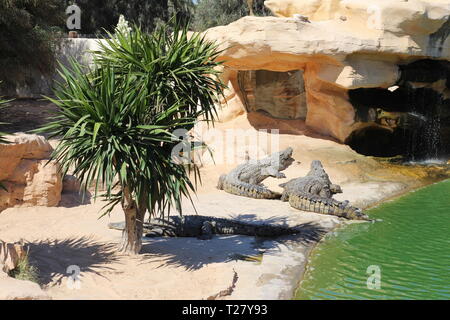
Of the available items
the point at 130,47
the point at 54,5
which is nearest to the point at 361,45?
the point at 130,47

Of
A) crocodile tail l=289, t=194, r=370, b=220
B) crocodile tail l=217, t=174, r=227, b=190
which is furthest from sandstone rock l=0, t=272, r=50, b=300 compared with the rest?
crocodile tail l=217, t=174, r=227, b=190

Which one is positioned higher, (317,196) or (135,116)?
(135,116)

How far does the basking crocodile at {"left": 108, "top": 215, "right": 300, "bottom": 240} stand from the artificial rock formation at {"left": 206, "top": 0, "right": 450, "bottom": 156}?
19.7ft

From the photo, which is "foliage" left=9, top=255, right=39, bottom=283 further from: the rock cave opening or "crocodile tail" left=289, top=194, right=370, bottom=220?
the rock cave opening

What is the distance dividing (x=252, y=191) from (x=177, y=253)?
13.7 feet

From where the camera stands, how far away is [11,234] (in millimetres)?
8016

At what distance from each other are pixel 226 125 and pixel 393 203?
278 inches

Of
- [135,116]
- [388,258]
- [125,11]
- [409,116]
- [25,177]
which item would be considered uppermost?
[125,11]

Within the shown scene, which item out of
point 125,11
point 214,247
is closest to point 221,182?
point 214,247

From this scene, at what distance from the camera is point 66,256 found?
277 inches

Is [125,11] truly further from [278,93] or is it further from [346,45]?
[346,45]

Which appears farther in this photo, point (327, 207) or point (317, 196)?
point (317, 196)

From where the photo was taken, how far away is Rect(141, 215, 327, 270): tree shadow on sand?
717cm
